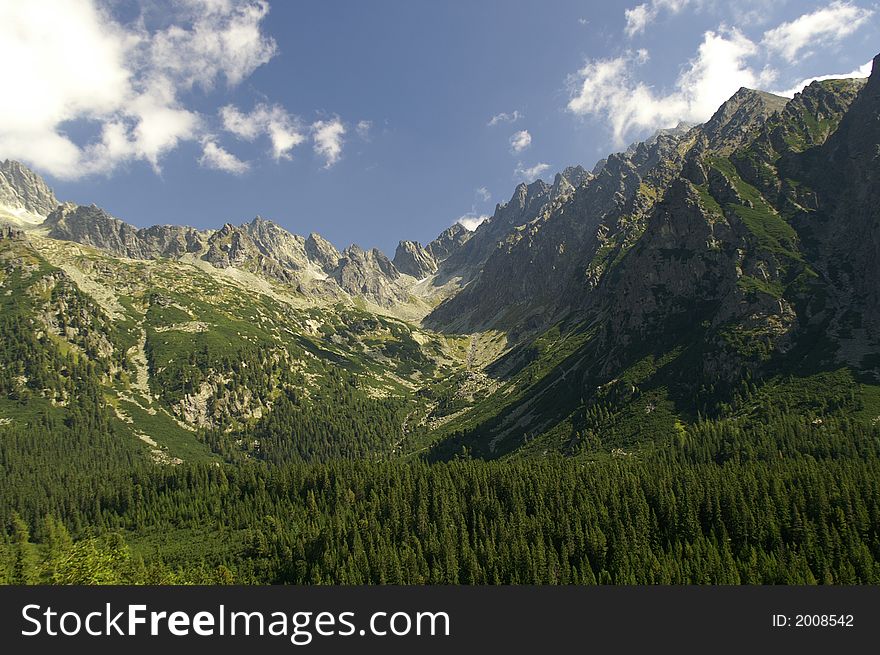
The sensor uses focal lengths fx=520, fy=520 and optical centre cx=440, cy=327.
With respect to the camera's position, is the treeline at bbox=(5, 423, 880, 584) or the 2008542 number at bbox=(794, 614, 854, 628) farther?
the treeline at bbox=(5, 423, 880, 584)

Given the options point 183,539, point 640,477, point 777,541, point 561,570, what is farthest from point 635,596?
point 183,539

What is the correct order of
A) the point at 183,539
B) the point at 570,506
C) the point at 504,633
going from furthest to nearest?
the point at 183,539
the point at 570,506
the point at 504,633

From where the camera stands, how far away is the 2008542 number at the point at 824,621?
4664 centimetres

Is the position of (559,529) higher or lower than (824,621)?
higher

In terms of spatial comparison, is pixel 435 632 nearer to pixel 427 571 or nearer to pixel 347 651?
pixel 347 651

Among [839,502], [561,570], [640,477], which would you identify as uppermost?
[640,477]

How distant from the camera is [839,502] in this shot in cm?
12719

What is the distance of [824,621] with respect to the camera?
47.1 meters

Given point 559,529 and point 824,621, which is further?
point 559,529

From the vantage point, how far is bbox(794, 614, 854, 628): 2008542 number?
4664cm

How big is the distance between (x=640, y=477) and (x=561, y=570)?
5257 centimetres

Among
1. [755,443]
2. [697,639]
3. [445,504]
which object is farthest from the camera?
[755,443]

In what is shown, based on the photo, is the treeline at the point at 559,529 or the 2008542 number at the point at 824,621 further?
the treeline at the point at 559,529

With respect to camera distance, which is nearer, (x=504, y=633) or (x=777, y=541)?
(x=504, y=633)
